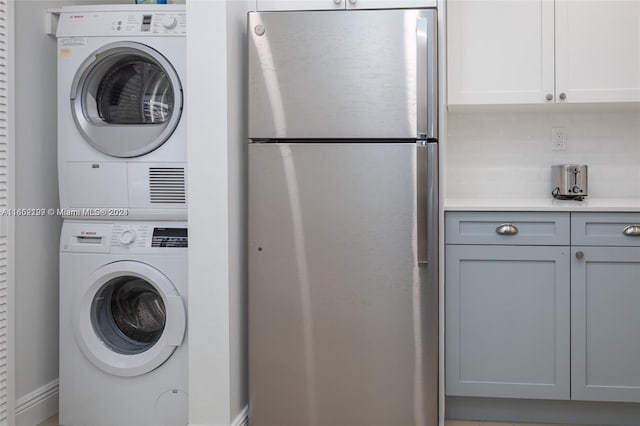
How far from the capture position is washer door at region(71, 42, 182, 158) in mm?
2465

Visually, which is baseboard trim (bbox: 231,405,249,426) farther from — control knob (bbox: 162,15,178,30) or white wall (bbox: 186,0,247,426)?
control knob (bbox: 162,15,178,30)

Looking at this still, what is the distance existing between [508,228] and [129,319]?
5.69 ft

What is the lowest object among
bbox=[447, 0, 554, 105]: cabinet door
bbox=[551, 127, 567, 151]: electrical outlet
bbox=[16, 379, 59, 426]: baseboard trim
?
bbox=[16, 379, 59, 426]: baseboard trim

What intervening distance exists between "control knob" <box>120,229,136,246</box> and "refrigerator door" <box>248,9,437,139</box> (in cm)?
70

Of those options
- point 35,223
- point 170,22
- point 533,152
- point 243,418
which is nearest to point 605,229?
point 533,152

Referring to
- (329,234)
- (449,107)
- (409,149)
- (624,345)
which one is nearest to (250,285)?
(329,234)

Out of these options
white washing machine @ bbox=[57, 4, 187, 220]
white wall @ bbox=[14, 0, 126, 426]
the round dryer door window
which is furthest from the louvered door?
the round dryer door window

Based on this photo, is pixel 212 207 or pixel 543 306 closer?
pixel 212 207

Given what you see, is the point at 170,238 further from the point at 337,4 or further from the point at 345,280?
the point at 337,4

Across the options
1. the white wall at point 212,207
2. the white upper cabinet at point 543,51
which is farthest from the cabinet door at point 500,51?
the white wall at point 212,207

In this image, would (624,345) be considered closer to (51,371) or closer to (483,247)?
(483,247)

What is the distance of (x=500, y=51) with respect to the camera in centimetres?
284

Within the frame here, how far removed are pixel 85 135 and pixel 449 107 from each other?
1.74m

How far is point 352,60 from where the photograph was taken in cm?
230
